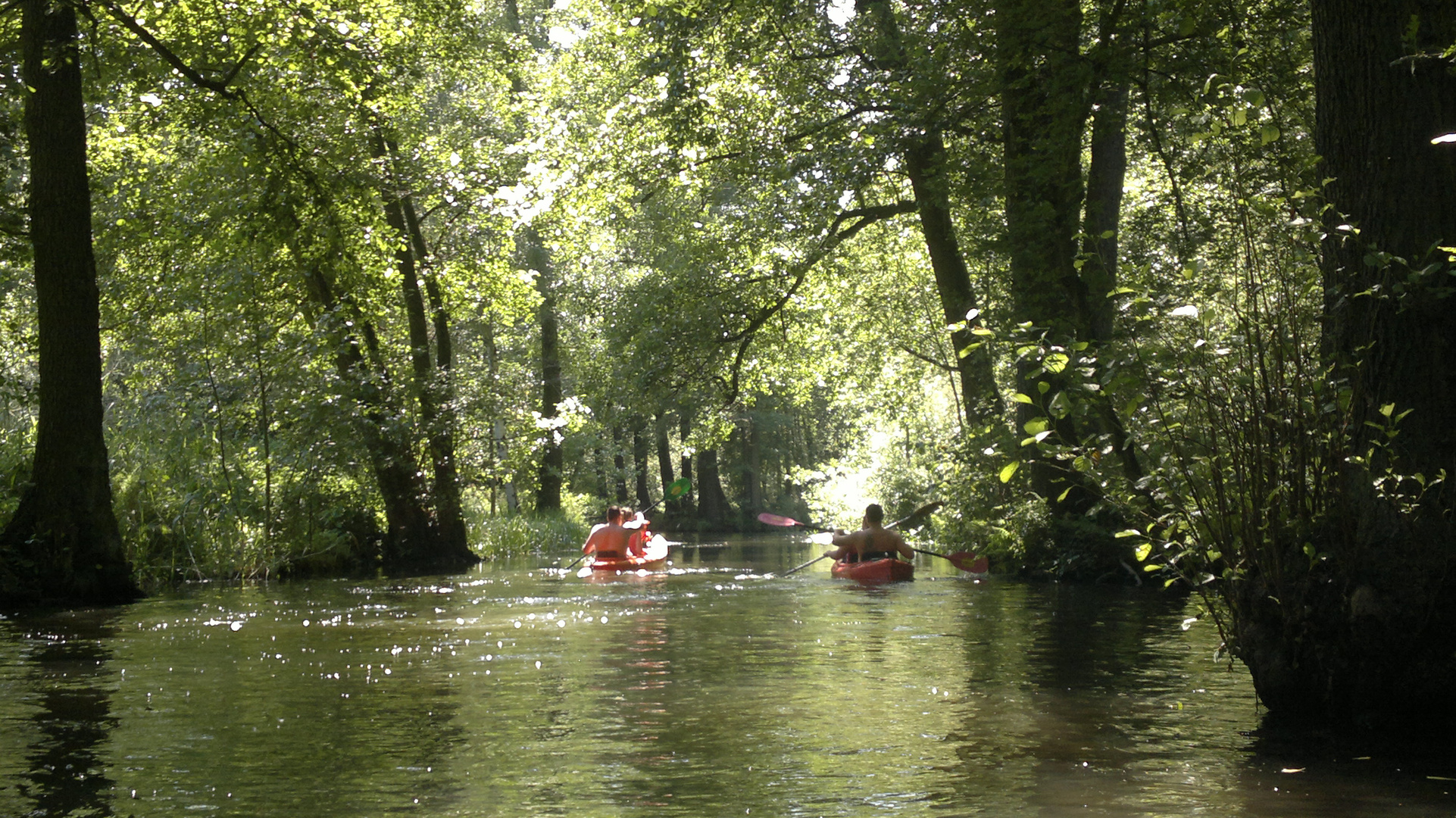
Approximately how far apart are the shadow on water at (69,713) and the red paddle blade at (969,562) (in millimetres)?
10089

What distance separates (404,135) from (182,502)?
6.64 m

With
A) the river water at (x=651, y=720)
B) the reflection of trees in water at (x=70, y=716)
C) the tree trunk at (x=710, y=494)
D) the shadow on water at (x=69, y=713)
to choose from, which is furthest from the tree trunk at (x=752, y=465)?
the reflection of trees in water at (x=70, y=716)

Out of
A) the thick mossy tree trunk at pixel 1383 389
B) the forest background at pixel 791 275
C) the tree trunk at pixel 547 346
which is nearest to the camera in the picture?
the thick mossy tree trunk at pixel 1383 389

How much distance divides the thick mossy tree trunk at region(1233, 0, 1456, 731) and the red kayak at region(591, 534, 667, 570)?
13.1 meters

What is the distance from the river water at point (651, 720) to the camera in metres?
4.30

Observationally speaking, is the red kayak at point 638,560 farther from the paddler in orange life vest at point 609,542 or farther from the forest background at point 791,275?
the forest background at point 791,275

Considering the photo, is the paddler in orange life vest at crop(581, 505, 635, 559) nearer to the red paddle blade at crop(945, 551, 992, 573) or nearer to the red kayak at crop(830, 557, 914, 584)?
the red kayak at crop(830, 557, 914, 584)

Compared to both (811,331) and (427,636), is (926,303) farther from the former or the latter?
(427,636)

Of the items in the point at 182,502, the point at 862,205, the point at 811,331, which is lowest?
the point at 182,502

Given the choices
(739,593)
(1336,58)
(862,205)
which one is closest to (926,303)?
(862,205)

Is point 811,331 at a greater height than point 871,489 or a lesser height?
greater

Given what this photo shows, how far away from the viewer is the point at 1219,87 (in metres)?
5.14

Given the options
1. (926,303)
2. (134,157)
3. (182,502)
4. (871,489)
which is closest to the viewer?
(182,502)

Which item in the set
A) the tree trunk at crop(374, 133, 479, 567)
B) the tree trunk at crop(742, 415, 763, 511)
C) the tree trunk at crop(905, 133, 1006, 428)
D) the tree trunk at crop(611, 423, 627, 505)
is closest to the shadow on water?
the tree trunk at crop(374, 133, 479, 567)
